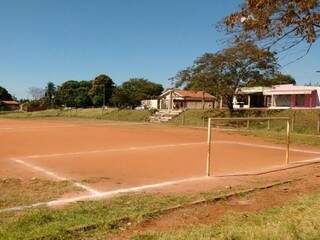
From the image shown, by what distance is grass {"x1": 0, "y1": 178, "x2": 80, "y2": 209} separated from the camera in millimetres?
8234

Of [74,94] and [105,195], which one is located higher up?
[74,94]

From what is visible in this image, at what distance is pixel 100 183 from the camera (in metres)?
10.1

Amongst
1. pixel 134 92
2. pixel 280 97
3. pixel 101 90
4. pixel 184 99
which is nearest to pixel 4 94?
pixel 101 90

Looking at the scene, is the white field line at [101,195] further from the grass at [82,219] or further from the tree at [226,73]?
the tree at [226,73]

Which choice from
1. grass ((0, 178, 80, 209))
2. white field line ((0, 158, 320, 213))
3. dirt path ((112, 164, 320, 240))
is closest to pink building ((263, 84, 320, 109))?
dirt path ((112, 164, 320, 240))

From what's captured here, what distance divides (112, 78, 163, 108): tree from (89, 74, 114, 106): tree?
4.25 meters

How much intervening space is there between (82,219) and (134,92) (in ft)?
261

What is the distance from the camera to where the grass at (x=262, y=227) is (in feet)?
17.7

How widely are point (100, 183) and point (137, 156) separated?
5059mm

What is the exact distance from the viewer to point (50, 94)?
113125 mm

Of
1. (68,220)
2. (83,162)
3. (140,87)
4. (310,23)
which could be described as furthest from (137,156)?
(140,87)

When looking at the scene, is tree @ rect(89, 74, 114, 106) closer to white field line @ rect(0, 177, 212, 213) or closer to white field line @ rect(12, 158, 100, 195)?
white field line @ rect(12, 158, 100, 195)

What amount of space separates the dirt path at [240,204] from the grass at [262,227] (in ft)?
1.07

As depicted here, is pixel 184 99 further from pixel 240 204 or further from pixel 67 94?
pixel 240 204
